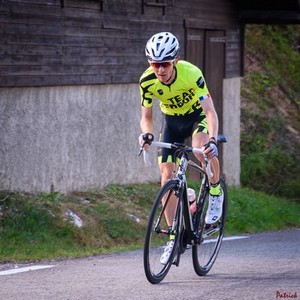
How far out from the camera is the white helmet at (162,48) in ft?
26.2

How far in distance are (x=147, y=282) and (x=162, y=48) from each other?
6.36 feet

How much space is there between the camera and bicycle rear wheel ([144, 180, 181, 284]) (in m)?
7.63

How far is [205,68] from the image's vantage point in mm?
18484

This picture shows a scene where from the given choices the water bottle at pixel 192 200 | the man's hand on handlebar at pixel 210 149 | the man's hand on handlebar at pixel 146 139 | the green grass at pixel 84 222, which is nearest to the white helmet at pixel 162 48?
the man's hand on handlebar at pixel 146 139

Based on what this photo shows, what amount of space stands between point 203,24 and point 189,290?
11247mm

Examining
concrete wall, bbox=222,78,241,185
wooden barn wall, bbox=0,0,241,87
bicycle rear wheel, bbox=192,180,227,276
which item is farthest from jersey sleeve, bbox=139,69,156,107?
concrete wall, bbox=222,78,241,185

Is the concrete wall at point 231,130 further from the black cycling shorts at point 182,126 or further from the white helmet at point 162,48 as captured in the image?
the white helmet at point 162,48

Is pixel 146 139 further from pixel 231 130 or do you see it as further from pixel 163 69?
pixel 231 130

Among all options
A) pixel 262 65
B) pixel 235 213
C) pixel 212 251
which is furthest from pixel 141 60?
pixel 262 65

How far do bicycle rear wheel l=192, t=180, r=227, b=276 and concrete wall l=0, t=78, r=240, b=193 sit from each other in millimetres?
4380

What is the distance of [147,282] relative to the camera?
26.2 feet

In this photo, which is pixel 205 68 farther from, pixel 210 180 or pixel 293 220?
pixel 210 180

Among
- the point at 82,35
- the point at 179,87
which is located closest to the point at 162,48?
the point at 179,87

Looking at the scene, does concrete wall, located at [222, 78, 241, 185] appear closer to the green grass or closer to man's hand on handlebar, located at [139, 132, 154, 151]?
the green grass
